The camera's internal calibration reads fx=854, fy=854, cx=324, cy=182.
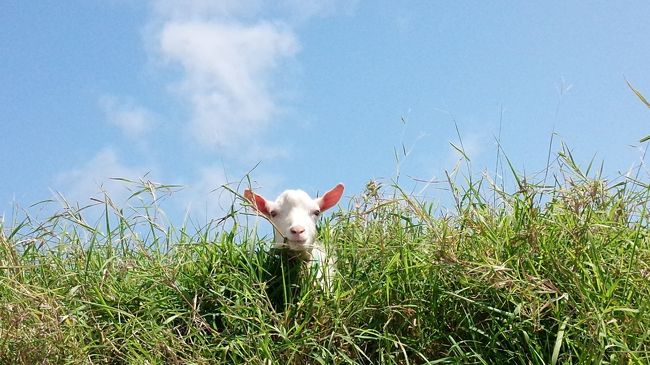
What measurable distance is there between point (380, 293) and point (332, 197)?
1.07 meters

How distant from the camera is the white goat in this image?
5191 millimetres

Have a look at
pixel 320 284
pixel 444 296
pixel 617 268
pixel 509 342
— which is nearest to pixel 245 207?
pixel 320 284

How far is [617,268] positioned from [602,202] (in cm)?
71

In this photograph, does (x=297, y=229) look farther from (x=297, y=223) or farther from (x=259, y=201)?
(x=259, y=201)

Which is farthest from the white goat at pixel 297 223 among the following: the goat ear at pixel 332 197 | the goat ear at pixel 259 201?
the goat ear at pixel 332 197

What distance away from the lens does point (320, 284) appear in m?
5.08

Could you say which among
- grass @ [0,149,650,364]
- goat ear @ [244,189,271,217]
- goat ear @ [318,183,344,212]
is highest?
goat ear @ [318,183,344,212]

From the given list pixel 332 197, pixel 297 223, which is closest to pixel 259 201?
pixel 297 223

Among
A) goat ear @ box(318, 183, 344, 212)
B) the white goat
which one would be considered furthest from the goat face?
goat ear @ box(318, 183, 344, 212)

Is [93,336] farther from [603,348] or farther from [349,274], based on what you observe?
[603,348]

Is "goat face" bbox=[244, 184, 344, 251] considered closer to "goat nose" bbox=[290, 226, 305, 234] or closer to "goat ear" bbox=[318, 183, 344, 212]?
"goat nose" bbox=[290, 226, 305, 234]

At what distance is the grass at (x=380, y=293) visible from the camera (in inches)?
169

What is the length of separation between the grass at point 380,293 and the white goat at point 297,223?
0.35 ft

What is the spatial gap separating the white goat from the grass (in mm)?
107
